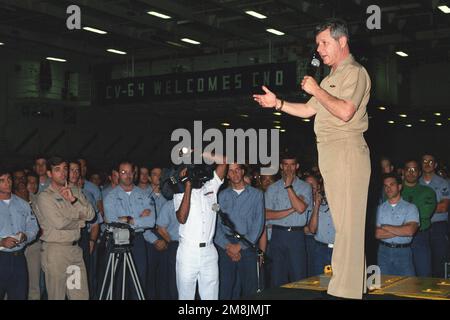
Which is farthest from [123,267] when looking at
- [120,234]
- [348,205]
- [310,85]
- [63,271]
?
[310,85]

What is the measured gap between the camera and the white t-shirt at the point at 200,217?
18.0ft

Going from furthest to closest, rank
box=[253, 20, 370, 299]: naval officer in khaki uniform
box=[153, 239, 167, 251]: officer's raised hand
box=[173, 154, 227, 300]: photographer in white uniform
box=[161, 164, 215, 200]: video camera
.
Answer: box=[153, 239, 167, 251]: officer's raised hand
box=[173, 154, 227, 300]: photographer in white uniform
box=[161, 164, 215, 200]: video camera
box=[253, 20, 370, 299]: naval officer in khaki uniform

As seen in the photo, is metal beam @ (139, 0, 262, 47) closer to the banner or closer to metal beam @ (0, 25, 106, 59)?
the banner

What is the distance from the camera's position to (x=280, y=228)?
6.96 metres

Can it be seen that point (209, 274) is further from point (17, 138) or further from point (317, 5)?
point (17, 138)

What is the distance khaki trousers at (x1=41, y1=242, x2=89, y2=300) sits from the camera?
18.9 feet

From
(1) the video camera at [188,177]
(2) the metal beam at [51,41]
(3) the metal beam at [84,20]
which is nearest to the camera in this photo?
(1) the video camera at [188,177]

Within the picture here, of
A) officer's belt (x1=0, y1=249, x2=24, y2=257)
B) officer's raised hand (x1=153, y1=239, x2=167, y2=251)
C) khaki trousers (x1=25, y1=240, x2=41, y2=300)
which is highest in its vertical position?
officer's belt (x1=0, y1=249, x2=24, y2=257)

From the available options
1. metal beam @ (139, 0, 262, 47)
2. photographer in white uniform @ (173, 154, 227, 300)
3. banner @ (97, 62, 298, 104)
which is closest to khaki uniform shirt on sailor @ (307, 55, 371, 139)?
photographer in white uniform @ (173, 154, 227, 300)

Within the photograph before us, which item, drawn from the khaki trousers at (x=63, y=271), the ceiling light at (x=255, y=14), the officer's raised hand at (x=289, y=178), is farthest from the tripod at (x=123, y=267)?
the ceiling light at (x=255, y=14)

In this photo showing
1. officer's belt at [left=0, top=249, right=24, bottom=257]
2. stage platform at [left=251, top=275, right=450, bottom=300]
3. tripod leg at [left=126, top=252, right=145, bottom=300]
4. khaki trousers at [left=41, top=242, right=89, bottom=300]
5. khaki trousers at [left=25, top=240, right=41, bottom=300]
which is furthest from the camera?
khaki trousers at [left=25, top=240, right=41, bottom=300]

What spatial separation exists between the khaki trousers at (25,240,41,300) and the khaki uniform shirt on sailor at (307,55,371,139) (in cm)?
451

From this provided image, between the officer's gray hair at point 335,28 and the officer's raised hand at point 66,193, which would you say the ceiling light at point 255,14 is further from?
the officer's gray hair at point 335,28

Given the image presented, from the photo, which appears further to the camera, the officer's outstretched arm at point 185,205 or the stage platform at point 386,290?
the officer's outstretched arm at point 185,205
